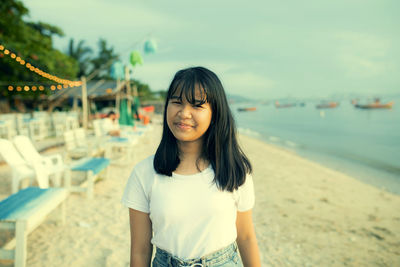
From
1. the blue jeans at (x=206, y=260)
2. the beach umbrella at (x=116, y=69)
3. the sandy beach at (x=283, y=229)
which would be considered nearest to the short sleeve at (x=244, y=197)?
the blue jeans at (x=206, y=260)

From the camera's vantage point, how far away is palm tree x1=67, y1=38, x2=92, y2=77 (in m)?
35.9

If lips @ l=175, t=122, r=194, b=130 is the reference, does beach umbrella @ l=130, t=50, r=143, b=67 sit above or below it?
above

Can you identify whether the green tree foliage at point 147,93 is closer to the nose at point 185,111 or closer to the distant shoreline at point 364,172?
the distant shoreline at point 364,172

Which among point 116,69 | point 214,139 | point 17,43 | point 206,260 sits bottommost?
point 206,260

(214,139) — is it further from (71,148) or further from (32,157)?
(71,148)

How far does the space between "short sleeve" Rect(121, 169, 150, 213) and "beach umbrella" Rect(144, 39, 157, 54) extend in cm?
970

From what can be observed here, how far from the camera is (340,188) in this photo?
7012 mm

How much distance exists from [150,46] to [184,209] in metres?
9.95

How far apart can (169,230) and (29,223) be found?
77.5 inches

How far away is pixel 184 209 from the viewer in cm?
118

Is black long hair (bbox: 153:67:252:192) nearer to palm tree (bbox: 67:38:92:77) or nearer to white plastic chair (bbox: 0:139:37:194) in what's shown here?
white plastic chair (bbox: 0:139:37:194)

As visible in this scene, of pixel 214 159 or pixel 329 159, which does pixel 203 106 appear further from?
pixel 329 159

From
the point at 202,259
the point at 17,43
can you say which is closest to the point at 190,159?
the point at 202,259

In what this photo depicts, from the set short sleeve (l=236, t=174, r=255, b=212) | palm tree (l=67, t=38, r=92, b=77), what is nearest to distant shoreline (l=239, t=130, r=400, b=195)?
short sleeve (l=236, t=174, r=255, b=212)
